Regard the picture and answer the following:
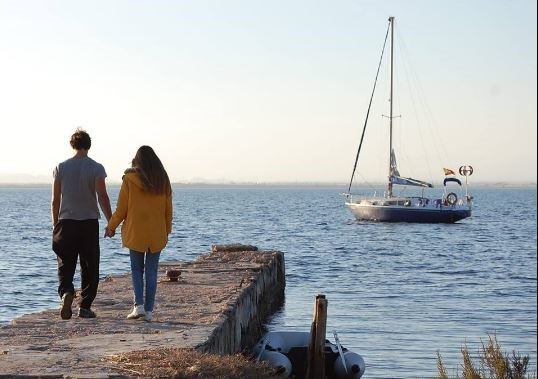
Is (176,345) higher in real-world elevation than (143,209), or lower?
lower

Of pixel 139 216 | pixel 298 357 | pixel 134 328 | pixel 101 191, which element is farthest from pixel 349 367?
pixel 101 191

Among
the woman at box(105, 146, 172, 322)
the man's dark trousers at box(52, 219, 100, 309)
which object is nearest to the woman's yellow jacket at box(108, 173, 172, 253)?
the woman at box(105, 146, 172, 322)

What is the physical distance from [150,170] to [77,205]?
800 millimetres

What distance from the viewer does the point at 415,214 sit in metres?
67.1

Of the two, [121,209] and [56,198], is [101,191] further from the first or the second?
[56,198]

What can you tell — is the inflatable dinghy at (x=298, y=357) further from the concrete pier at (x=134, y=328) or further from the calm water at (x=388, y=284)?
the calm water at (x=388, y=284)

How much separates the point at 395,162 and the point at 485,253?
89.5 ft

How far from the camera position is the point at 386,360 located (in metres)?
14.8

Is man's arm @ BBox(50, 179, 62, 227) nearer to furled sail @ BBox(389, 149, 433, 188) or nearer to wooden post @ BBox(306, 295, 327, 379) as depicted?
wooden post @ BBox(306, 295, 327, 379)

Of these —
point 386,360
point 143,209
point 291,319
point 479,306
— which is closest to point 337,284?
point 479,306

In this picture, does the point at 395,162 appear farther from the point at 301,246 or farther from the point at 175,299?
the point at 175,299

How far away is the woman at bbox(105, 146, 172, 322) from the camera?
9805 mm

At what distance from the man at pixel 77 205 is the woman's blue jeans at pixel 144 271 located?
1.30ft

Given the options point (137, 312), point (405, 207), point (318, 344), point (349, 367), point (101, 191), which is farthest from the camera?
point (405, 207)
